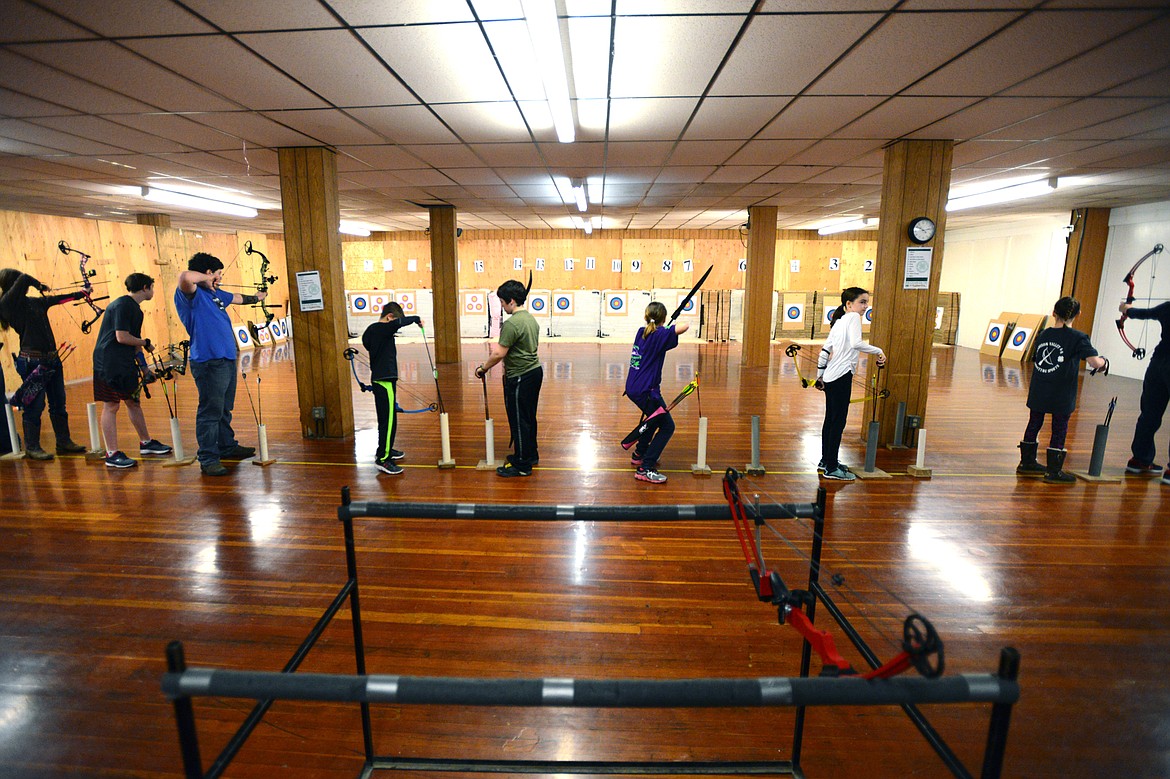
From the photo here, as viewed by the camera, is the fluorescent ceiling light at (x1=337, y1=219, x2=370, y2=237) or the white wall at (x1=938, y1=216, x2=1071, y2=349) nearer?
→ the white wall at (x1=938, y1=216, x2=1071, y2=349)

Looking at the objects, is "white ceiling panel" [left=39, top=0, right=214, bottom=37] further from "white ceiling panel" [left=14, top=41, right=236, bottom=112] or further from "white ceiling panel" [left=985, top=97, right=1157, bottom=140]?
"white ceiling panel" [left=985, top=97, right=1157, bottom=140]

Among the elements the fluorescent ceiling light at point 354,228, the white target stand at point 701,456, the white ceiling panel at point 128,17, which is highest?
the fluorescent ceiling light at point 354,228

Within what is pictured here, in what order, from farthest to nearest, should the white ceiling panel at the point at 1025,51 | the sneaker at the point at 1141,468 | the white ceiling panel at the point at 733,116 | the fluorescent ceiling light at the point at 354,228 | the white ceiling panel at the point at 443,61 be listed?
the fluorescent ceiling light at the point at 354,228, the sneaker at the point at 1141,468, the white ceiling panel at the point at 733,116, the white ceiling panel at the point at 443,61, the white ceiling panel at the point at 1025,51

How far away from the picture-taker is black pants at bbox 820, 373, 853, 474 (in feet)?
14.5

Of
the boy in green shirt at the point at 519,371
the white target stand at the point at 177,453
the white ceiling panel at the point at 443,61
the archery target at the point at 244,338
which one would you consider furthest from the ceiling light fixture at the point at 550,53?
the archery target at the point at 244,338

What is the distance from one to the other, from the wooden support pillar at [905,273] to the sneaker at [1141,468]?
5.29 ft

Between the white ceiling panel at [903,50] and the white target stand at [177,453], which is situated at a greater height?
the white ceiling panel at [903,50]

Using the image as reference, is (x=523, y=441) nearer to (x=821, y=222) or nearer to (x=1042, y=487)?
(x=1042, y=487)

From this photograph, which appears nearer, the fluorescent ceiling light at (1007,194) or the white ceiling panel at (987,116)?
the white ceiling panel at (987,116)

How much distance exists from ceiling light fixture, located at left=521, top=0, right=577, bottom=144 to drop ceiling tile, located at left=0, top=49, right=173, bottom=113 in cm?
278

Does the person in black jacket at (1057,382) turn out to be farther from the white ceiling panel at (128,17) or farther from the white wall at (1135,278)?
the white wall at (1135,278)

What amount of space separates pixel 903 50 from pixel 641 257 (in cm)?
1230

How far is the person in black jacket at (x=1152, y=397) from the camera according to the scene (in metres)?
4.47

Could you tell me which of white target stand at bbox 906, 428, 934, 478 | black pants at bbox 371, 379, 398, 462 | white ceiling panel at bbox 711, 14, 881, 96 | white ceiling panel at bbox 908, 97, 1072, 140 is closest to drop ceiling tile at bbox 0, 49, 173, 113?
black pants at bbox 371, 379, 398, 462
